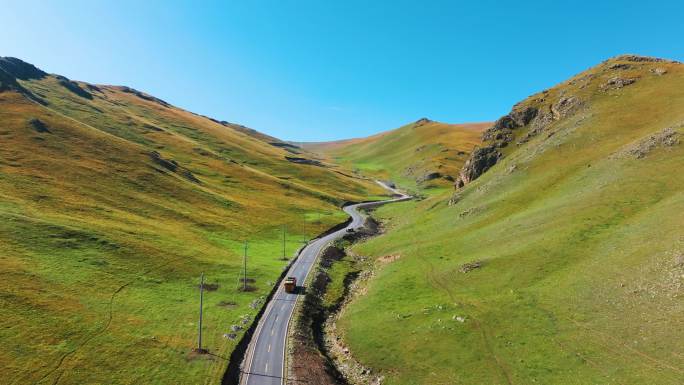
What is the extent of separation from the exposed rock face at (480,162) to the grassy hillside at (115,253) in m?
54.6

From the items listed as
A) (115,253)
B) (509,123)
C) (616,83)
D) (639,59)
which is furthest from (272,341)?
(639,59)

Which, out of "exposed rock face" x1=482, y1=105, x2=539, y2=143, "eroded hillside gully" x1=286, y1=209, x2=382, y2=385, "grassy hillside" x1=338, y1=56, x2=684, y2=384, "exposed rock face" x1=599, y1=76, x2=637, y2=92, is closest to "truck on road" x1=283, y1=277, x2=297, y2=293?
"eroded hillside gully" x1=286, y1=209, x2=382, y2=385

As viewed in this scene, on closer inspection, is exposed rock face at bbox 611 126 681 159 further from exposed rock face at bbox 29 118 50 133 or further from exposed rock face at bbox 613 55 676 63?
exposed rock face at bbox 29 118 50 133

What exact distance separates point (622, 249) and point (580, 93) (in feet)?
276

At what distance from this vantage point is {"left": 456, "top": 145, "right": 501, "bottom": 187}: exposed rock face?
12381cm

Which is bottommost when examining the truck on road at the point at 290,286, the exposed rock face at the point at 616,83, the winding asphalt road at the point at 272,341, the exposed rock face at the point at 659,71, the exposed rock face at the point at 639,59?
the winding asphalt road at the point at 272,341

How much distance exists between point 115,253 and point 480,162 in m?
107

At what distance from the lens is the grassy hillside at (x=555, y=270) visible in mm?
39875

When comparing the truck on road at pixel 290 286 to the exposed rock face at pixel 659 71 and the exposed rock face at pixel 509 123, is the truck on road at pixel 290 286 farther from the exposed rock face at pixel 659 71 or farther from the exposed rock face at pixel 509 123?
the exposed rock face at pixel 659 71

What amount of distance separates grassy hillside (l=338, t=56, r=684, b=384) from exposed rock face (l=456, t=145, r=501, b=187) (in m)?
14.9

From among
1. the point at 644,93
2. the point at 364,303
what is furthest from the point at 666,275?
the point at 644,93

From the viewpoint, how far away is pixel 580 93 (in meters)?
118

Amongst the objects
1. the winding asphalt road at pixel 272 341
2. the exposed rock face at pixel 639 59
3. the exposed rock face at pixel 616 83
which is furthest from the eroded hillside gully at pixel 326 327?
the exposed rock face at pixel 639 59

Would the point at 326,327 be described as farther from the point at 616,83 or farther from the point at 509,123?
the point at 616,83
